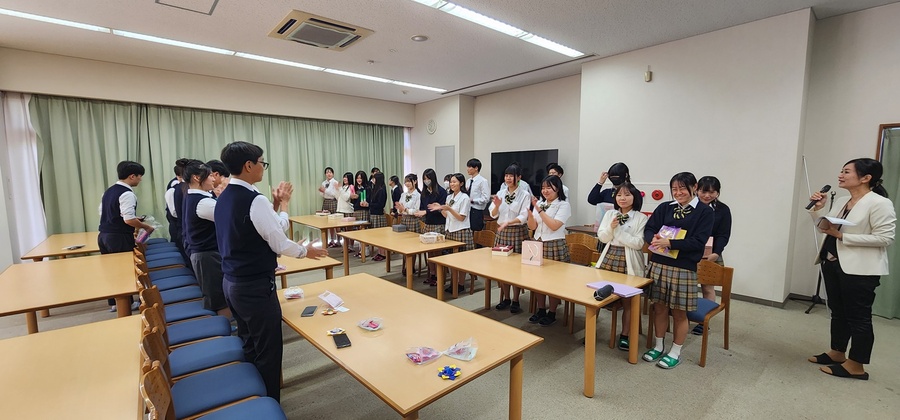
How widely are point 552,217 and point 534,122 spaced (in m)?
3.81

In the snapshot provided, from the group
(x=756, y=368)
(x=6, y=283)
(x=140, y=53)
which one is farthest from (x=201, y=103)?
(x=756, y=368)

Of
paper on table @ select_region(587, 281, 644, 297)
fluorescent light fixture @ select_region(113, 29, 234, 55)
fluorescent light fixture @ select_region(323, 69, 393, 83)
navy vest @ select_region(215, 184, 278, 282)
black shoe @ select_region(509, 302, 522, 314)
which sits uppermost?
fluorescent light fixture @ select_region(323, 69, 393, 83)

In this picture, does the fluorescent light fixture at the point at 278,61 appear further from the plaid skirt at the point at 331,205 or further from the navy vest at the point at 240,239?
the navy vest at the point at 240,239

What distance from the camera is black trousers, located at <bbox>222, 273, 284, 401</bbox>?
191 centimetres

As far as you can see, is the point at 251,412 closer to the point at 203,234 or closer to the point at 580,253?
the point at 203,234

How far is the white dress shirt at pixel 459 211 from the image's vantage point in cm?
457

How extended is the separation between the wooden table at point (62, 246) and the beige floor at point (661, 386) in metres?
2.67

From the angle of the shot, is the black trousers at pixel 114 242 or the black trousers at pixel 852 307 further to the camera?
the black trousers at pixel 114 242

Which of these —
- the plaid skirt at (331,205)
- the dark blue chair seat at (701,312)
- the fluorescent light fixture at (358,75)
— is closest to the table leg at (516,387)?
the dark blue chair seat at (701,312)

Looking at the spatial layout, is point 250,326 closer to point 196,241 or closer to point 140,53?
point 196,241

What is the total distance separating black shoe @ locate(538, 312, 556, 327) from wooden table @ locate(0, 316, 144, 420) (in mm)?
3119

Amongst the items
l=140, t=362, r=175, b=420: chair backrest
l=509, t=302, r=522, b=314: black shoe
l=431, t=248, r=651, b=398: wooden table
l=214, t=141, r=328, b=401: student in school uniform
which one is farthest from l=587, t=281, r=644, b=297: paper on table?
l=140, t=362, r=175, b=420: chair backrest

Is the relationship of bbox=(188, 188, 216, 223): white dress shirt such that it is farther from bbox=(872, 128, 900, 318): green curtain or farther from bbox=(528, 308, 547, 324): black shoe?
bbox=(872, 128, 900, 318): green curtain

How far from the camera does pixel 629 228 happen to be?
2.94m
